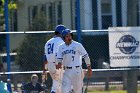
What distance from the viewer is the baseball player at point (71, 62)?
51.3 feet

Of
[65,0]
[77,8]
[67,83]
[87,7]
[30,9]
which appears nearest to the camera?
[67,83]

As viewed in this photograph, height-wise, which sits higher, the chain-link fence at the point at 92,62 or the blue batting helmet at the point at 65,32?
the blue batting helmet at the point at 65,32

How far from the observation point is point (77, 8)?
18.5 metres

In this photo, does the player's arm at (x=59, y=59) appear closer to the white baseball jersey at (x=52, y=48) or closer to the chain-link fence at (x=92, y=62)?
the white baseball jersey at (x=52, y=48)

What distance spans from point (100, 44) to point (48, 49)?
3.19 metres

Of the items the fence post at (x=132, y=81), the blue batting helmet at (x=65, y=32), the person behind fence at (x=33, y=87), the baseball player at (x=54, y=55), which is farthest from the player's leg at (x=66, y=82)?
the fence post at (x=132, y=81)

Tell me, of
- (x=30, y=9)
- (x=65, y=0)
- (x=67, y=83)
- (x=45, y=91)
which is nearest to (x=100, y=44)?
(x=45, y=91)

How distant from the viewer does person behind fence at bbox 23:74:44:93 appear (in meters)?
18.2

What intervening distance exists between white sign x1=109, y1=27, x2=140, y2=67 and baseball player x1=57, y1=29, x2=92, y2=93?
10.0ft

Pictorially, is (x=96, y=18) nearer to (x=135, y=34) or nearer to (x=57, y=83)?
(x=135, y=34)

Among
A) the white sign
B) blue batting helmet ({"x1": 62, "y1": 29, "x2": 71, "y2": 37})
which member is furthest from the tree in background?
blue batting helmet ({"x1": 62, "y1": 29, "x2": 71, "y2": 37})

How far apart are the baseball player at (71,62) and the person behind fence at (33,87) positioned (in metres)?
2.56

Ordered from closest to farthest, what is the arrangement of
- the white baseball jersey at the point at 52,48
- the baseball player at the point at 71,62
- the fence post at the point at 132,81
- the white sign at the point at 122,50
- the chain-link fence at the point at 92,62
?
the baseball player at the point at 71,62 < the white baseball jersey at the point at 52,48 < the white sign at the point at 122,50 < the fence post at the point at 132,81 < the chain-link fence at the point at 92,62

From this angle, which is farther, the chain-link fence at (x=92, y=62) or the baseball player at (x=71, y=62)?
the chain-link fence at (x=92, y=62)
